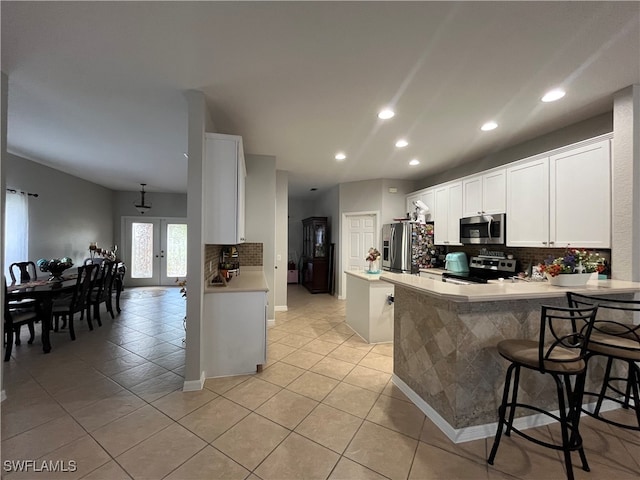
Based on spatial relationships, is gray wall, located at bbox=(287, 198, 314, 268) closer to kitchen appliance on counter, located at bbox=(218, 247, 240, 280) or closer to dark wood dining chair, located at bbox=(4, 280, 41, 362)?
kitchen appliance on counter, located at bbox=(218, 247, 240, 280)

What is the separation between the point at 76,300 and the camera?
369 cm

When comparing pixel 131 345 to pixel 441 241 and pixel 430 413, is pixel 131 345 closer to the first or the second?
pixel 430 413

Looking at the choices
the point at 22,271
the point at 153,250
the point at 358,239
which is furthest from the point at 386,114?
the point at 153,250

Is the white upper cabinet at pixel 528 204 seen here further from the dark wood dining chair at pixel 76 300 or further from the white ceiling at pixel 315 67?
the dark wood dining chair at pixel 76 300

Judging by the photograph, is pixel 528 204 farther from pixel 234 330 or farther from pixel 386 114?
pixel 234 330

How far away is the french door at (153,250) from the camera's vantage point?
301 inches

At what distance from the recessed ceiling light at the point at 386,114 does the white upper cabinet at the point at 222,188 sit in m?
1.51

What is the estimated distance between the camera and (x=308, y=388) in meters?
2.48

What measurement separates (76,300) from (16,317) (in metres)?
0.63

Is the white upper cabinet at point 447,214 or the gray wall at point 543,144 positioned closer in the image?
the gray wall at point 543,144

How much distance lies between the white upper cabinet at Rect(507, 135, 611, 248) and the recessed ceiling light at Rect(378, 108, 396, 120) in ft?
6.19

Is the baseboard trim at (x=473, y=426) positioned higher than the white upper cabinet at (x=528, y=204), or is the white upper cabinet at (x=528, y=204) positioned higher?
the white upper cabinet at (x=528, y=204)

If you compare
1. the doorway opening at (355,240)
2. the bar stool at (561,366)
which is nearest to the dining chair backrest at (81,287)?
the doorway opening at (355,240)

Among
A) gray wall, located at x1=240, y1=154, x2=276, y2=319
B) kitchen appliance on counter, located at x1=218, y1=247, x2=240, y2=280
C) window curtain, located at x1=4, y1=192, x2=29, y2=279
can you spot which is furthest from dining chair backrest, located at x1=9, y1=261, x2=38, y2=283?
gray wall, located at x1=240, y1=154, x2=276, y2=319
